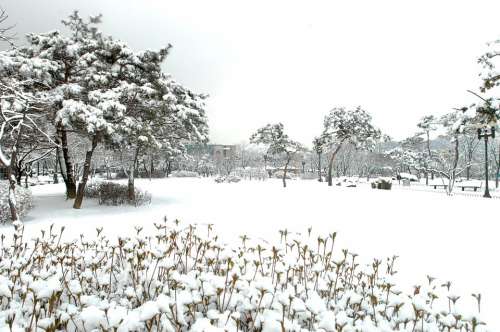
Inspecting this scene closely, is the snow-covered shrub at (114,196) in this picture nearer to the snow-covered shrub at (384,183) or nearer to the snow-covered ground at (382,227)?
the snow-covered ground at (382,227)

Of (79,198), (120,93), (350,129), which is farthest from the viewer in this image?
(350,129)

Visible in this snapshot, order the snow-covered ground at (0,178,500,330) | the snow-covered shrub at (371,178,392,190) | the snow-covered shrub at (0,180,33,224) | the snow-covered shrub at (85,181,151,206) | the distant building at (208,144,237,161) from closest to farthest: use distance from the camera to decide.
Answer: the snow-covered ground at (0,178,500,330)
the snow-covered shrub at (0,180,33,224)
the snow-covered shrub at (85,181,151,206)
the snow-covered shrub at (371,178,392,190)
the distant building at (208,144,237,161)

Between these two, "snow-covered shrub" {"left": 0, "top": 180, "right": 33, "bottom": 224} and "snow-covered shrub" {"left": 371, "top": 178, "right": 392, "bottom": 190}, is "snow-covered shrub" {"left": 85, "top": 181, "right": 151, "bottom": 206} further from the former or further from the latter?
"snow-covered shrub" {"left": 371, "top": 178, "right": 392, "bottom": 190}

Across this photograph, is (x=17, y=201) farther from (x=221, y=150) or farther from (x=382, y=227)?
(x=221, y=150)

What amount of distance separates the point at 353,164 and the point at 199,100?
6403 centimetres

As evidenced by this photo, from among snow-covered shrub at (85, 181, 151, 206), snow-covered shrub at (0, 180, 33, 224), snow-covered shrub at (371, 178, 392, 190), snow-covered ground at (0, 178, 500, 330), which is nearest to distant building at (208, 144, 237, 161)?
snow-covered shrub at (371, 178, 392, 190)

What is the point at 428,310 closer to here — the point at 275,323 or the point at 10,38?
the point at 275,323

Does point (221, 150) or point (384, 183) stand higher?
point (221, 150)

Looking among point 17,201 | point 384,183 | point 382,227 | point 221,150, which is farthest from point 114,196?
point 221,150

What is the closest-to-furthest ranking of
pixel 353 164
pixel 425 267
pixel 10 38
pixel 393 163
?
pixel 425 267, pixel 10 38, pixel 393 163, pixel 353 164

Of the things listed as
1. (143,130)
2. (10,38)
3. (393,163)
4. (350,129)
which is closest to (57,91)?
(143,130)

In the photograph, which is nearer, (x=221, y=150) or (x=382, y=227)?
(x=382, y=227)

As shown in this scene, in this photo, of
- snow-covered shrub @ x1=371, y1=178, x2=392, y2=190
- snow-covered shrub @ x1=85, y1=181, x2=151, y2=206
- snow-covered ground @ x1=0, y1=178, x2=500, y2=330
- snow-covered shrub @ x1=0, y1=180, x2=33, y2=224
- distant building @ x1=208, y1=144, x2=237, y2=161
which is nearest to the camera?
snow-covered ground @ x1=0, y1=178, x2=500, y2=330

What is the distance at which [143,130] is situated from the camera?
11.7m
